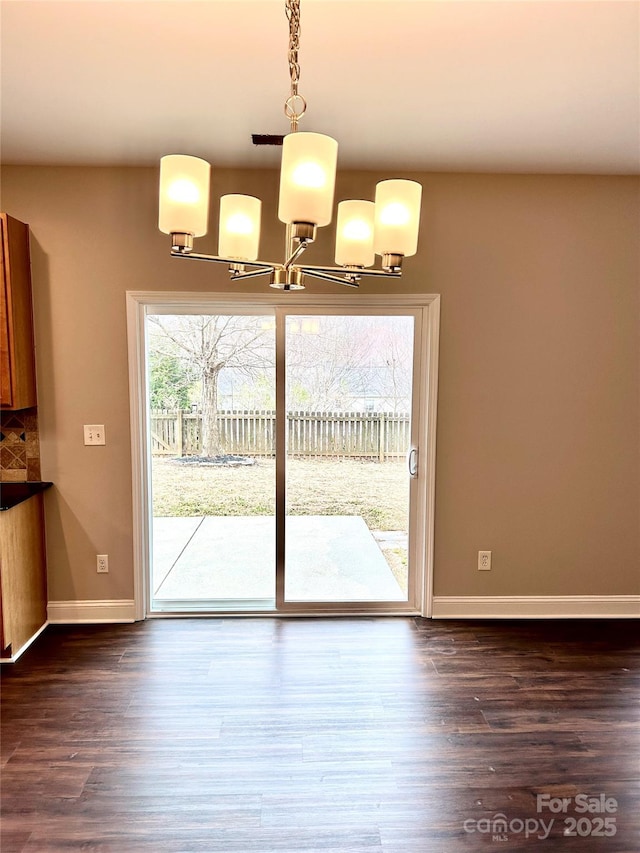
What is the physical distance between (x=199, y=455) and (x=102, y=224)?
58.4 inches

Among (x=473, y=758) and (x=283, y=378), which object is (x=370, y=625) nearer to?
(x=473, y=758)

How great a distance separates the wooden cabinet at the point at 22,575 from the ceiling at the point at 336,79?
1.98 meters

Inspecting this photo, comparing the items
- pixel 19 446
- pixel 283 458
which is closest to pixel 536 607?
pixel 283 458

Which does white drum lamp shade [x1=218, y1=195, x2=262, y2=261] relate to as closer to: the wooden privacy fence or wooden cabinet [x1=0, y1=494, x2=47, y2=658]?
the wooden privacy fence

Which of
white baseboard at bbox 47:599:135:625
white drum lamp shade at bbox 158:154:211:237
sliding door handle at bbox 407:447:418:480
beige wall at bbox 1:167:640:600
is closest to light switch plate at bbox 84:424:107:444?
beige wall at bbox 1:167:640:600

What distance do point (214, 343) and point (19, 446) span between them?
1.32 metres

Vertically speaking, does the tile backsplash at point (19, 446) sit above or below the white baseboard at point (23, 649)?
above

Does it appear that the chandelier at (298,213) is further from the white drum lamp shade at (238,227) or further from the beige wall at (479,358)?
the beige wall at (479,358)

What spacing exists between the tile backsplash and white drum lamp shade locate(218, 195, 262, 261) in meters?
2.14

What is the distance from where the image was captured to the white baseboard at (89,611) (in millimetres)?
3279

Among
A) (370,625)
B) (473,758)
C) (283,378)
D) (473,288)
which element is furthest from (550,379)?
(473,758)

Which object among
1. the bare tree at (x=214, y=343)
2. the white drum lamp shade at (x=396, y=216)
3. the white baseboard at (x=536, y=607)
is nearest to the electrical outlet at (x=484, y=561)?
the white baseboard at (x=536, y=607)

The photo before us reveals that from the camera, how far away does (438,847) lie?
5.82 feet

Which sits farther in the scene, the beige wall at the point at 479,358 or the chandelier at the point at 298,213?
the beige wall at the point at 479,358
